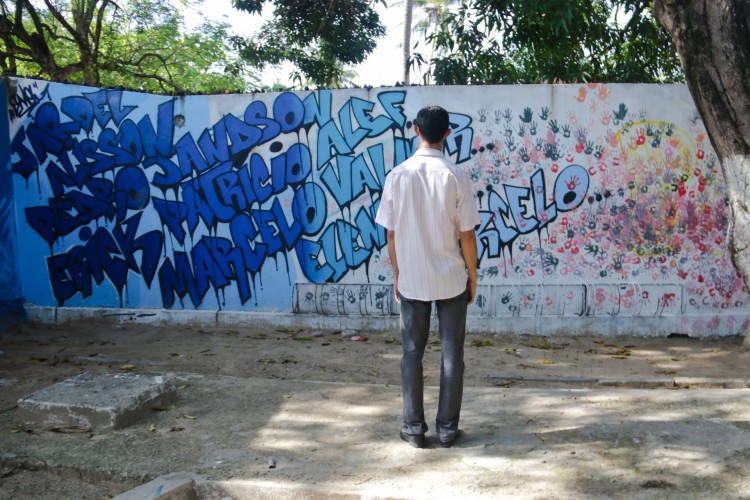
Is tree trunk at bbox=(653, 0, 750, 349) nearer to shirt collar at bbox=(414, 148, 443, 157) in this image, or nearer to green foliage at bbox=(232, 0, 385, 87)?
shirt collar at bbox=(414, 148, 443, 157)

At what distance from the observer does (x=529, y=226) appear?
7.28 m

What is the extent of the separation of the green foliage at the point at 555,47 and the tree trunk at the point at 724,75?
4203 millimetres

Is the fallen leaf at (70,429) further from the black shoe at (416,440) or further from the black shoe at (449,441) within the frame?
the black shoe at (449,441)

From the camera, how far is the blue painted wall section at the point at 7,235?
7.81m

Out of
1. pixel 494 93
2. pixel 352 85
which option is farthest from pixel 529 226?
pixel 352 85

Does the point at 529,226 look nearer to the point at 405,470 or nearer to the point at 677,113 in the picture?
the point at 677,113

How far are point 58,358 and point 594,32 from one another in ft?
25.7

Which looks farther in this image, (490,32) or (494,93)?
(490,32)

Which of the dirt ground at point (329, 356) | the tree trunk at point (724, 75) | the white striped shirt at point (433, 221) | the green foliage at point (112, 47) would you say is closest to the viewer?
the white striped shirt at point (433, 221)

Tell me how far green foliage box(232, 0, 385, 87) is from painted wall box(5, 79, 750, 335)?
5.47 metres

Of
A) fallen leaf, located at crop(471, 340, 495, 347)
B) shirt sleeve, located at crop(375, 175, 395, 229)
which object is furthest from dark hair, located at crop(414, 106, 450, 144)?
fallen leaf, located at crop(471, 340, 495, 347)

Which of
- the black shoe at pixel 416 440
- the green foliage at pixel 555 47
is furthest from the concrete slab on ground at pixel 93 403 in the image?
the green foliage at pixel 555 47

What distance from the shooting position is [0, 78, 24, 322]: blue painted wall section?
781 centimetres

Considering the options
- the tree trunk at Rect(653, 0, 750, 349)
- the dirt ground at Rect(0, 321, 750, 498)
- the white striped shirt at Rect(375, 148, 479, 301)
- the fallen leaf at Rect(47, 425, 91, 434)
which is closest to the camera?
the white striped shirt at Rect(375, 148, 479, 301)
